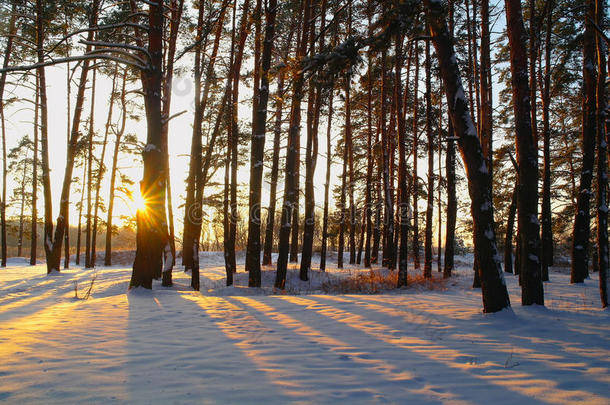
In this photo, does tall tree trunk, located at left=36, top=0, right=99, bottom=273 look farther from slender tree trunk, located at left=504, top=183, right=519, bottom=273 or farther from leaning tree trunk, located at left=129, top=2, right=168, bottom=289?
slender tree trunk, located at left=504, top=183, right=519, bottom=273

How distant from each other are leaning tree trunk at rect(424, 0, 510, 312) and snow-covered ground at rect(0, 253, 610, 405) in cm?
41

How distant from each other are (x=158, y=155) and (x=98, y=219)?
1694 centimetres

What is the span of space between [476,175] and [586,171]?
274 inches

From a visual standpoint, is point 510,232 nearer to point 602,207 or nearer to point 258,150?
point 602,207

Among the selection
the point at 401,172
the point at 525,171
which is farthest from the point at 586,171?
the point at 525,171

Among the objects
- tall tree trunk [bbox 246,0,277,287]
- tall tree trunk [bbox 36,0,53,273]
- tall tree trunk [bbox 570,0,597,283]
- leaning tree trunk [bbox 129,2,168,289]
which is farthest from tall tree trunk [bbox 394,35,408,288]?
tall tree trunk [bbox 36,0,53,273]

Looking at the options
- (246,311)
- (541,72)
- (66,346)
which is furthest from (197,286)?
(541,72)

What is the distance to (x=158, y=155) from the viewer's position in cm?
777

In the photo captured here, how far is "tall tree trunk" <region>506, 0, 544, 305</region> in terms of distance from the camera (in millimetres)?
5695

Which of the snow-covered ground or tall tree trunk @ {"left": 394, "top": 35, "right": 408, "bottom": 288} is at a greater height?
tall tree trunk @ {"left": 394, "top": 35, "right": 408, "bottom": 288}

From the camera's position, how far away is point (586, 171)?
9.56 meters

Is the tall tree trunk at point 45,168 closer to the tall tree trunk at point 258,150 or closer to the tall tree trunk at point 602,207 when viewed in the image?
the tall tree trunk at point 258,150

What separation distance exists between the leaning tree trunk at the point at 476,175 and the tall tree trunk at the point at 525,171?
890 mm

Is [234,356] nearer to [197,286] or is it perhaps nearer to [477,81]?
[197,286]
